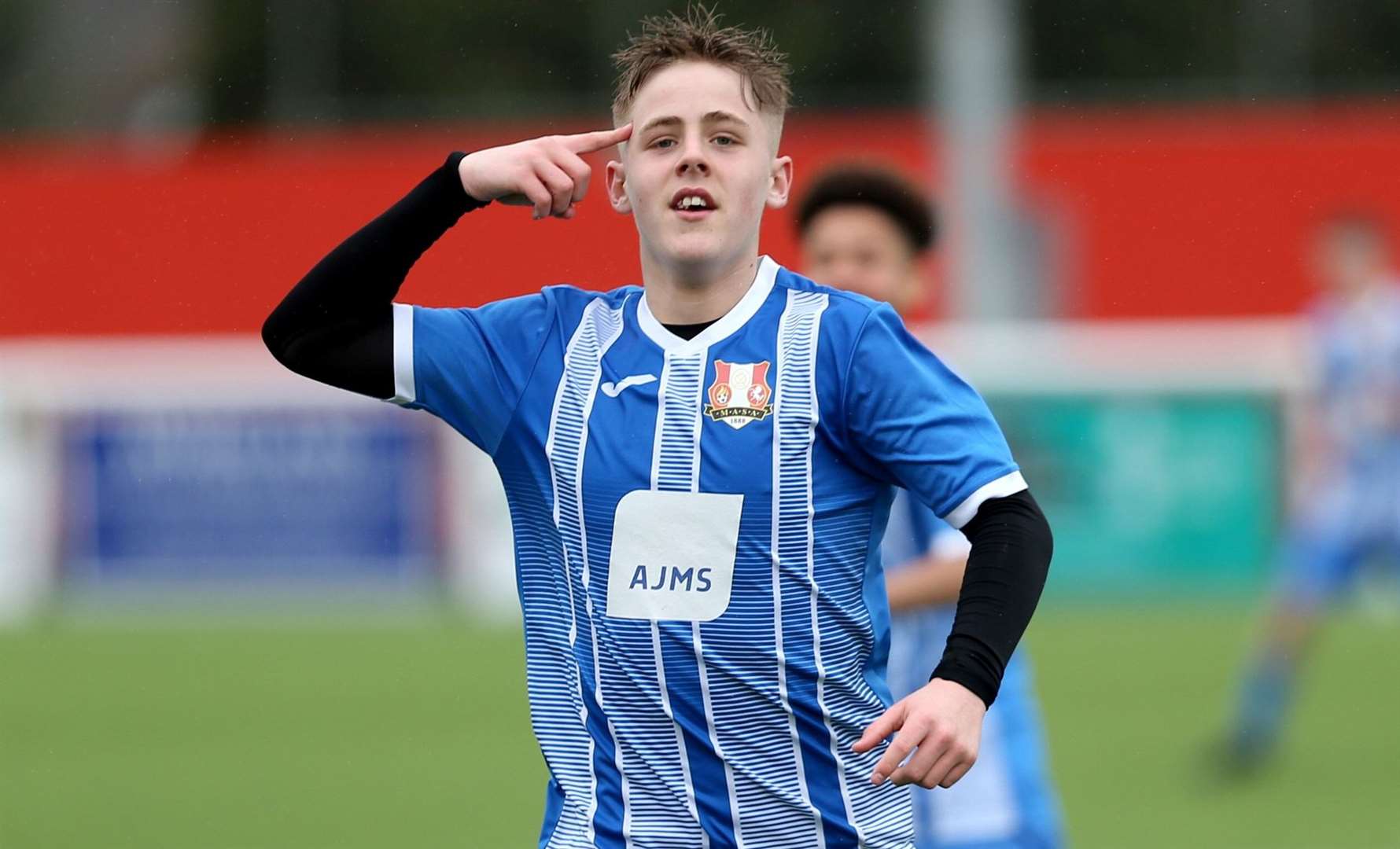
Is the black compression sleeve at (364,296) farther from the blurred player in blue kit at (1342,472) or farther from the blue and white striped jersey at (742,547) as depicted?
the blurred player in blue kit at (1342,472)

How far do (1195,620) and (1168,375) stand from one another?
177 cm

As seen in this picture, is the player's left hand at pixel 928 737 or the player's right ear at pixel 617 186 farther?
the player's right ear at pixel 617 186

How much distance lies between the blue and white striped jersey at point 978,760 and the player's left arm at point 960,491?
1.10 meters

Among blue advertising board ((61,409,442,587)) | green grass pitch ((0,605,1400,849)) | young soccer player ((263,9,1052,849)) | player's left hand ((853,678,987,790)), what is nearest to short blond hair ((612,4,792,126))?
young soccer player ((263,9,1052,849))

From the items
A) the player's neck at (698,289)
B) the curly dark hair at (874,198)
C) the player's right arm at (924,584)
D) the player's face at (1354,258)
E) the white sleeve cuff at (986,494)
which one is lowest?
the player's right arm at (924,584)

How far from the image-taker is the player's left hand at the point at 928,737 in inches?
106

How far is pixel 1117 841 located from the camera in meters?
6.69

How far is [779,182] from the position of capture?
3.23m

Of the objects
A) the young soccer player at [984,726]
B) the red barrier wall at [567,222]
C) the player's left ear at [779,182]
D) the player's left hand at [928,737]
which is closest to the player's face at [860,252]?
the young soccer player at [984,726]

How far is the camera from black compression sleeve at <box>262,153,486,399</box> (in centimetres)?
312

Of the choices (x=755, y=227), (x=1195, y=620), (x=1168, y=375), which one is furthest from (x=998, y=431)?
(x=1168, y=375)

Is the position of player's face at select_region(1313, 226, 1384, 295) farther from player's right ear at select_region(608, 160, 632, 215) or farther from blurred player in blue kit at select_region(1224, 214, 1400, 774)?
player's right ear at select_region(608, 160, 632, 215)

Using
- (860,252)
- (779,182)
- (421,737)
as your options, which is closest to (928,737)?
(779,182)

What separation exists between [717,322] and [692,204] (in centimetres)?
19
